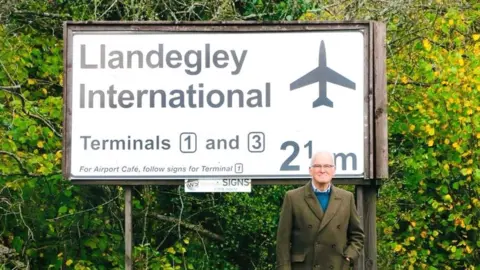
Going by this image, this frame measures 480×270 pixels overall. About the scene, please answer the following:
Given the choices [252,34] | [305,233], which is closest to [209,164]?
[252,34]

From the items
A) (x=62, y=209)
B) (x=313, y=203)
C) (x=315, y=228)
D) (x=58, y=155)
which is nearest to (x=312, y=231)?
(x=315, y=228)

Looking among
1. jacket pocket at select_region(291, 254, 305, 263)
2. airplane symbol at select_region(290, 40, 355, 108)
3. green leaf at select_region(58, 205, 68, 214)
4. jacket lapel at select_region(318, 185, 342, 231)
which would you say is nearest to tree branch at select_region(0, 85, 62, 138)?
green leaf at select_region(58, 205, 68, 214)

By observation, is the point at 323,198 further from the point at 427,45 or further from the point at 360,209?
the point at 427,45

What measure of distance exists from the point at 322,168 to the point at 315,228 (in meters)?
0.47

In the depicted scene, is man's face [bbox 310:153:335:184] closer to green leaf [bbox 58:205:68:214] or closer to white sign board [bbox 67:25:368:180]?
white sign board [bbox 67:25:368:180]

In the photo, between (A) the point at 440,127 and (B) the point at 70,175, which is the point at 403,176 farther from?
(B) the point at 70,175

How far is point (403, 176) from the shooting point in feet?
42.1

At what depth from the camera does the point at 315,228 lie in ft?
27.6

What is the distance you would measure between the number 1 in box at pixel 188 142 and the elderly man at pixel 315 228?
2.03m

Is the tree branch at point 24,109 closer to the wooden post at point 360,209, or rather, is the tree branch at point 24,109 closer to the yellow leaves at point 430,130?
the wooden post at point 360,209

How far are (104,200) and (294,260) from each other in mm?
5150

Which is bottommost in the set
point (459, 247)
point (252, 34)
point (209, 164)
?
point (459, 247)

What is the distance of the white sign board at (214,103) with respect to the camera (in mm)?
10305

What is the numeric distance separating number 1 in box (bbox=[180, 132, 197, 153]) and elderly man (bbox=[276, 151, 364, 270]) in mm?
2031
